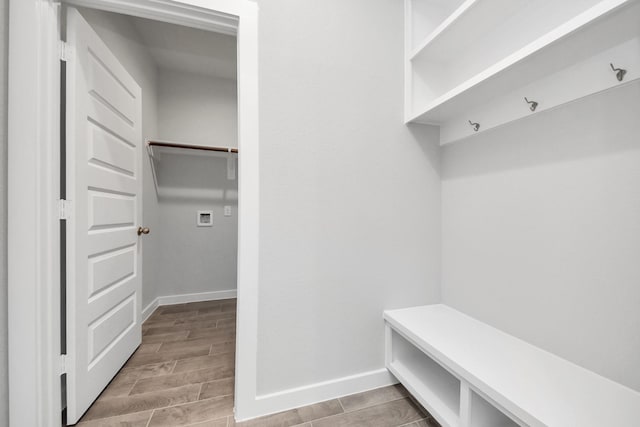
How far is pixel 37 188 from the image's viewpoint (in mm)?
1016

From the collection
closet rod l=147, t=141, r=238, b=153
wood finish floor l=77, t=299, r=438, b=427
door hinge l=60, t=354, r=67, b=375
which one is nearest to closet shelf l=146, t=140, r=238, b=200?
closet rod l=147, t=141, r=238, b=153

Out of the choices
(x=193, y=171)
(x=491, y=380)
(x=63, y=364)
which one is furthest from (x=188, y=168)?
(x=491, y=380)

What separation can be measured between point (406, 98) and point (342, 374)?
1.64m

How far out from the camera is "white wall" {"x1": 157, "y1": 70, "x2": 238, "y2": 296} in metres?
2.72

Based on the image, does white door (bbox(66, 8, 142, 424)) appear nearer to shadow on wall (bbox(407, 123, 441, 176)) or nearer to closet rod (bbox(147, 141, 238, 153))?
closet rod (bbox(147, 141, 238, 153))

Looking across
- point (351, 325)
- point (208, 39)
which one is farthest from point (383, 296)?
→ point (208, 39)

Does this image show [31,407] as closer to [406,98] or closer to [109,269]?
[109,269]

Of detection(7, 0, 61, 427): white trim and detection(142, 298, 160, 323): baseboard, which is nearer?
detection(7, 0, 61, 427): white trim

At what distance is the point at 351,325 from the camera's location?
1401mm

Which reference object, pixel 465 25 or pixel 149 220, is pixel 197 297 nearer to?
pixel 149 220

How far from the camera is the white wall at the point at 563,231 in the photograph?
0.86 metres

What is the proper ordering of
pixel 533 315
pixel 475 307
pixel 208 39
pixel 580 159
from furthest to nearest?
pixel 208 39 < pixel 475 307 < pixel 533 315 < pixel 580 159

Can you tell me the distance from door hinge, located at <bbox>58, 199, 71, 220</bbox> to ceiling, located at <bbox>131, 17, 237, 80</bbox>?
1.77 m

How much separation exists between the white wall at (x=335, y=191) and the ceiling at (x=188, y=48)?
1383 millimetres
